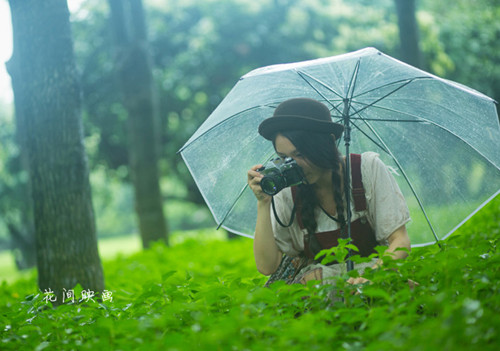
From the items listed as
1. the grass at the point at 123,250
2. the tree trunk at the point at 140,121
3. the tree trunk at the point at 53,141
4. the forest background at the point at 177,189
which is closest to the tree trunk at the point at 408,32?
the forest background at the point at 177,189

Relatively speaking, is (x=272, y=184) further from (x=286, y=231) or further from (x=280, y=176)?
(x=286, y=231)

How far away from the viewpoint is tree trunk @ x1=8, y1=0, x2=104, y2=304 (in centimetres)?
419

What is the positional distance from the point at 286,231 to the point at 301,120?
0.79m

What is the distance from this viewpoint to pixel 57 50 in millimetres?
4219

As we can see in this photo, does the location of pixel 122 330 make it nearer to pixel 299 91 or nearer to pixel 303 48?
pixel 299 91

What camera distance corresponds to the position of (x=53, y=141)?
13.8ft

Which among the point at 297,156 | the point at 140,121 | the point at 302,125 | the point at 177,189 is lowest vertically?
the point at 177,189

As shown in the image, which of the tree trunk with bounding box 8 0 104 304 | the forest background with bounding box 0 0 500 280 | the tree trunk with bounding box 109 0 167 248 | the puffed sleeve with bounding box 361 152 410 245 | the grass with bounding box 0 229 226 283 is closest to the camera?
the puffed sleeve with bounding box 361 152 410 245

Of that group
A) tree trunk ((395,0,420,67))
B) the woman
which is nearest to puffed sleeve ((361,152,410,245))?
the woman

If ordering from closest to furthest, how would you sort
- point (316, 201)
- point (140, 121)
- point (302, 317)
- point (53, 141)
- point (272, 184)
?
point (302, 317), point (272, 184), point (316, 201), point (53, 141), point (140, 121)

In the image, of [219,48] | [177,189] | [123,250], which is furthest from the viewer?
[123,250]

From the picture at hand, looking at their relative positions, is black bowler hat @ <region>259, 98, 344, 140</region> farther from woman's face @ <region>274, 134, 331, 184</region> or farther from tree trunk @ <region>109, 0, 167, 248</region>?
tree trunk @ <region>109, 0, 167, 248</region>

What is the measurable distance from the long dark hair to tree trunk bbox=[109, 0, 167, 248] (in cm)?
621

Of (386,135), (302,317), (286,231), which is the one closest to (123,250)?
(286,231)
